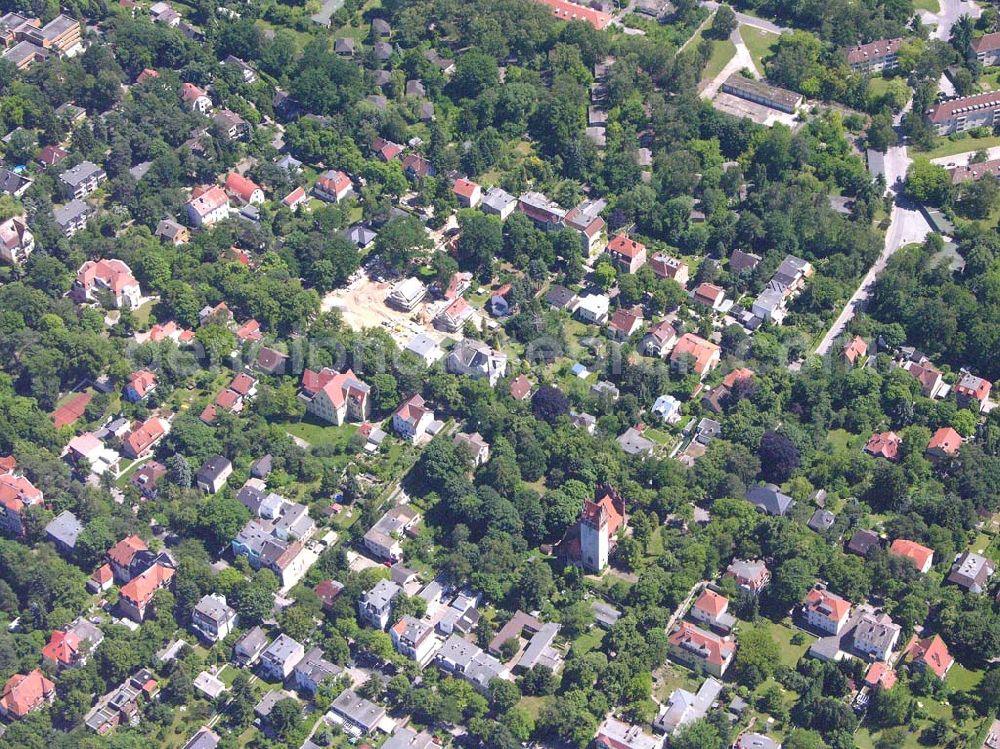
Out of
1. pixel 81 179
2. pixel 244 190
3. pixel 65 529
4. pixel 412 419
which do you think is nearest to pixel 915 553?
pixel 412 419

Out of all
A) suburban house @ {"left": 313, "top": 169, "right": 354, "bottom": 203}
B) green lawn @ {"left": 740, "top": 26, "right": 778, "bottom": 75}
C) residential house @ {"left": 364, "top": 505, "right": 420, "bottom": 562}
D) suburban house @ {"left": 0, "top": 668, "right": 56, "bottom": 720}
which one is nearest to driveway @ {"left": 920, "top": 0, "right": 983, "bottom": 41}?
green lawn @ {"left": 740, "top": 26, "right": 778, "bottom": 75}

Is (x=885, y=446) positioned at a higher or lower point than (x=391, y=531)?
higher

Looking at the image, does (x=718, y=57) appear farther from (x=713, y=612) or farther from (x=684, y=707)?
(x=684, y=707)

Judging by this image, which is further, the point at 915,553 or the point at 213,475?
the point at 213,475

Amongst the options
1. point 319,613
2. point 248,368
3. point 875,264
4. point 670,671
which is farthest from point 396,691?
point 875,264

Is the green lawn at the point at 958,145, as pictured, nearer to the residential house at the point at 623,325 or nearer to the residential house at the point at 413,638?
the residential house at the point at 623,325

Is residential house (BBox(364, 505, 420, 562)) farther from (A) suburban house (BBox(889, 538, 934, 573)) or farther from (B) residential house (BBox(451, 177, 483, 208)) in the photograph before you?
(B) residential house (BBox(451, 177, 483, 208))
